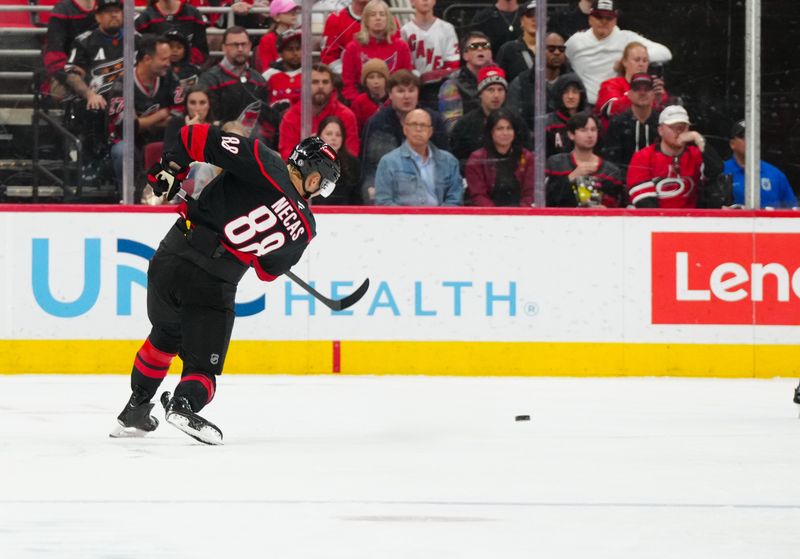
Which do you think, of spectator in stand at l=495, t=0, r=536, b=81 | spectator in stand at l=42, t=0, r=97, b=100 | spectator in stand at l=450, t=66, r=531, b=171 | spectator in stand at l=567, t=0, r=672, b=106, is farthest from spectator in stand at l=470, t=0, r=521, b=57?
spectator in stand at l=42, t=0, r=97, b=100

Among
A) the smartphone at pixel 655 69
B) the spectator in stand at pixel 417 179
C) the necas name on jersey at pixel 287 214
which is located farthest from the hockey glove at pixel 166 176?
the smartphone at pixel 655 69

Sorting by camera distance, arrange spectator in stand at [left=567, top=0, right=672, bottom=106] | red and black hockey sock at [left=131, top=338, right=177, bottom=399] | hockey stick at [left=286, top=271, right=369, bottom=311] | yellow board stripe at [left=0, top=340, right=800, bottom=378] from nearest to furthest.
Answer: red and black hockey sock at [left=131, top=338, right=177, bottom=399]
hockey stick at [left=286, top=271, right=369, bottom=311]
yellow board stripe at [left=0, top=340, right=800, bottom=378]
spectator in stand at [left=567, top=0, right=672, bottom=106]

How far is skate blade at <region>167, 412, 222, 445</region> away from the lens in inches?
198

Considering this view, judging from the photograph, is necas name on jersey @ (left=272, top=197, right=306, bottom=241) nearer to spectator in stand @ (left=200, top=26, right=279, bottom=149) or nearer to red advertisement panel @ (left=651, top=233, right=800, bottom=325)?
spectator in stand @ (left=200, top=26, right=279, bottom=149)

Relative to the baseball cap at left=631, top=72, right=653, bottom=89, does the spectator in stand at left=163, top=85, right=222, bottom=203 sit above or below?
below

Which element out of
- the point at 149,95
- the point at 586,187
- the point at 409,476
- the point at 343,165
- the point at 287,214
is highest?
the point at 149,95

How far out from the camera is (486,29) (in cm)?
770

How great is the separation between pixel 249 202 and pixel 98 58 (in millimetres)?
2858

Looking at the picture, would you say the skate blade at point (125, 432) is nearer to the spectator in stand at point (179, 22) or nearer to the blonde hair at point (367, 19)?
the spectator in stand at point (179, 22)

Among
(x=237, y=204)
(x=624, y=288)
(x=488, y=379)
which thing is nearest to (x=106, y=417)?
(x=237, y=204)

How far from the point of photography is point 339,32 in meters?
7.70

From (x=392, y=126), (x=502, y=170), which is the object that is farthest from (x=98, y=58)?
(x=502, y=170)

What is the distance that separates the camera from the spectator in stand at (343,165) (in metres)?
7.64

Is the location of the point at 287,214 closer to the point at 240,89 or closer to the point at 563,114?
the point at 240,89
